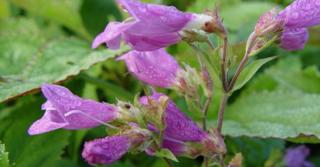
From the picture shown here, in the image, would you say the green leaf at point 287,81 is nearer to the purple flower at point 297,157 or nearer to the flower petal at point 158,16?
the purple flower at point 297,157

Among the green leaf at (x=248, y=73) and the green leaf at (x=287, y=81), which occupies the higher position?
the green leaf at (x=248, y=73)

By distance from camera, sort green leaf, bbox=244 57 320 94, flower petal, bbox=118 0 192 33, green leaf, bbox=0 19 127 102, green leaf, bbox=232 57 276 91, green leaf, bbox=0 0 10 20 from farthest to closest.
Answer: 1. green leaf, bbox=0 0 10 20
2. green leaf, bbox=244 57 320 94
3. green leaf, bbox=0 19 127 102
4. green leaf, bbox=232 57 276 91
5. flower petal, bbox=118 0 192 33

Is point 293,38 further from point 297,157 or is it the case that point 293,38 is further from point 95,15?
point 95,15

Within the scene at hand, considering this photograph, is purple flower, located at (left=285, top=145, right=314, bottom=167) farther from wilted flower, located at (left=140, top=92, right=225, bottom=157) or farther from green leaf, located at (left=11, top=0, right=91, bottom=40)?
green leaf, located at (left=11, top=0, right=91, bottom=40)

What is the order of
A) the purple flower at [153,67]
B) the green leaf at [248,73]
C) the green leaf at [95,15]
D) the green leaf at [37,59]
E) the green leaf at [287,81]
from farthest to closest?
the green leaf at [95,15] < the green leaf at [287,81] < the green leaf at [37,59] < the purple flower at [153,67] < the green leaf at [248,73]

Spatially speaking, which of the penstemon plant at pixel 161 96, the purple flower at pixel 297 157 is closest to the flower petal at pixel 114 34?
the penstemon plant at pixel 161 96

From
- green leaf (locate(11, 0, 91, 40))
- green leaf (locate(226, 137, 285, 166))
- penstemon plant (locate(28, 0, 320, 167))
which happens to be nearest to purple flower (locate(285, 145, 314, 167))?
green leaf (locate(226, 137, 285, 166))

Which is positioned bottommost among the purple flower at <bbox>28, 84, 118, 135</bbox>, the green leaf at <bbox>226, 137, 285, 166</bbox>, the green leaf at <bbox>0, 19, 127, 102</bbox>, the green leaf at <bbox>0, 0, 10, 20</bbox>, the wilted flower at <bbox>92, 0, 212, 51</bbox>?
the green leaf at <bbox>226, 137, 285, 166</bbox>

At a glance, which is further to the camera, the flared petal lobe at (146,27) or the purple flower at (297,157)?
the purple flower at (297,157)

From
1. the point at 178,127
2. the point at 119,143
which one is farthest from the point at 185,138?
the point at 119,143
